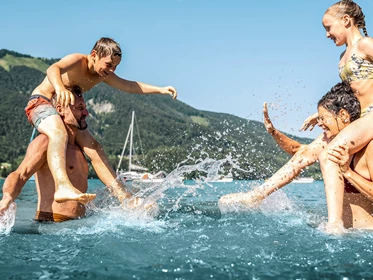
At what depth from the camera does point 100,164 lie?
19.1 feet

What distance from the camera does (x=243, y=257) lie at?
3.07 meters

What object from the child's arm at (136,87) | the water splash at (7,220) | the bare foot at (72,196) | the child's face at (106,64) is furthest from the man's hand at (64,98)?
the child's arm at (136,87)

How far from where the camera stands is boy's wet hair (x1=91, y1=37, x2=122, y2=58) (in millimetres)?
5262

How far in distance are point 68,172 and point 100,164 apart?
1.80 ft

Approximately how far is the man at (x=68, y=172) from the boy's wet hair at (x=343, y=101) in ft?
7.67

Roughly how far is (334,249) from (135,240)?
158cm

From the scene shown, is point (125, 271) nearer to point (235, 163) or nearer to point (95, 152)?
point (95, 152)

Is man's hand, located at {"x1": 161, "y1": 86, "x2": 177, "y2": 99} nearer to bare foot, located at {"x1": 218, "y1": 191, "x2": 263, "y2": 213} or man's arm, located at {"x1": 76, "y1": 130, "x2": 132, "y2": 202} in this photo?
man's arm, located at {"x1": 76, "y1": 130, "x2": 132, "y2": 202}

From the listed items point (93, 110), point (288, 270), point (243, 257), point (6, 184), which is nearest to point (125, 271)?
point (243, 257)

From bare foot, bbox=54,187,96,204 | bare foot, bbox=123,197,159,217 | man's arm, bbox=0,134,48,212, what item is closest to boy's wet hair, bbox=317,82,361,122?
bare foot, bbox=123,197,159,217

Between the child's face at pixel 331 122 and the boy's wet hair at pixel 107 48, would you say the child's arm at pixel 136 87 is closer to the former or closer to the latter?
the boy's wet hair at pixel 107 48

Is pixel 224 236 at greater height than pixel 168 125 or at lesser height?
lesser

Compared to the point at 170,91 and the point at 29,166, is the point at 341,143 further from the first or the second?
the point at 29,166

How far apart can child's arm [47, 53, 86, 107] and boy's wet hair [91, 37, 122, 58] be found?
0.27 metres
